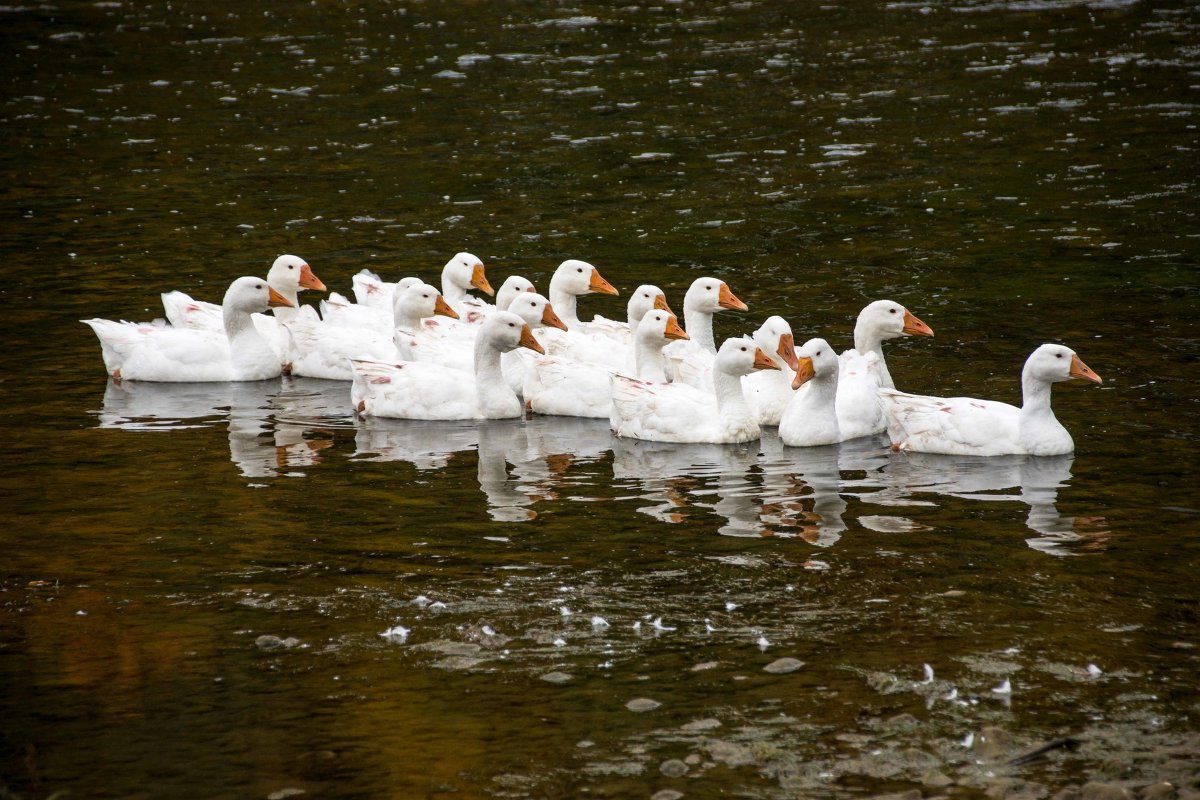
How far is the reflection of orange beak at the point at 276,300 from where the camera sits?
17059 mm

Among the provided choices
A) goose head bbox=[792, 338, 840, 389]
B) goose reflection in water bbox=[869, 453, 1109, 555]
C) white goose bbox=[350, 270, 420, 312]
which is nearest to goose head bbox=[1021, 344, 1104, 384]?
goose reflection in water bbox=[869, 453, 1109, 555]

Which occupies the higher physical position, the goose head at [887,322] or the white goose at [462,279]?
the white goose at [462,279]

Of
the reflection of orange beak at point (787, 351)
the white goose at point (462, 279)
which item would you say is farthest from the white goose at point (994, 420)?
the white goose at point (462, 279)

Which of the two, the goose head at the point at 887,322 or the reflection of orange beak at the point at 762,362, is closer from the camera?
the reflection of orange beak at the point at 762,362

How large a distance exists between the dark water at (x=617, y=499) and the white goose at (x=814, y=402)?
189 mm

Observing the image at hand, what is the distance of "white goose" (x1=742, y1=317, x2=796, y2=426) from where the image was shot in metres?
14.9

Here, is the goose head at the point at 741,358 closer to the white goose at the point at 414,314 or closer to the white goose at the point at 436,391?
the white goose at the point at 436,391

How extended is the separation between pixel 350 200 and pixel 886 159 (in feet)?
27.0

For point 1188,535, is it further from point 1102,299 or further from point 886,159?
point 886,159

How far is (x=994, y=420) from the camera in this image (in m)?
13.5

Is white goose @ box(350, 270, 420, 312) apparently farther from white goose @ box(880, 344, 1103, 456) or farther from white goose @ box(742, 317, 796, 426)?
white goose @ box(880, 344, 1103, 456)

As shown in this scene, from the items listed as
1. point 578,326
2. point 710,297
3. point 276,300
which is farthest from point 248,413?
point 710,297

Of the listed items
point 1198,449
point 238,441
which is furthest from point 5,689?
point 1198,449

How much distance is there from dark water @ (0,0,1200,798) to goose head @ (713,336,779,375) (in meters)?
0.70
